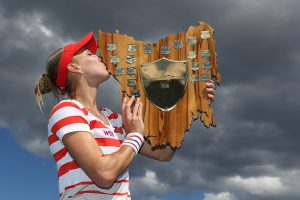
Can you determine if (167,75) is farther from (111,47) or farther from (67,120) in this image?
(67,120)

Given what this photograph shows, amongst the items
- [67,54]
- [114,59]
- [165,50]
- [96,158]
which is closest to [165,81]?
[165,50]

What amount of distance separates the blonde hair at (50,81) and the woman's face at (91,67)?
218 millimetres

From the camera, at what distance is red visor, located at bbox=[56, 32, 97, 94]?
15.6 feet

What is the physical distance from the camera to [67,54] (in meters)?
4.79

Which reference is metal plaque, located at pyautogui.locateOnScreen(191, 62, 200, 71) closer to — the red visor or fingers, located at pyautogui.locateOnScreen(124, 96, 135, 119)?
fingers, located at pyautogui.locateOnScreen(124, 96, 135, 119)

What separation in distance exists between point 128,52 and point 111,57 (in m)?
0.20

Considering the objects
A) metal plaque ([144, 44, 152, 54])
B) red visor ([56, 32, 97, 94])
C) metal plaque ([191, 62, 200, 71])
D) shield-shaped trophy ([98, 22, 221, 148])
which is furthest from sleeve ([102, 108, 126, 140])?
metal plaque ([191, 62, 200, 71])

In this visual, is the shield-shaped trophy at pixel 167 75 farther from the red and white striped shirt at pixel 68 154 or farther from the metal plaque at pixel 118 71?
the red and white striped shirt at pixel 68 154

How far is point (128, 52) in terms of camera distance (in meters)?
4.99

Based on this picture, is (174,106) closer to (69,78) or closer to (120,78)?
(120,78)

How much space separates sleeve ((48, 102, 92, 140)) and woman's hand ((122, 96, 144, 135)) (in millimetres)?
382

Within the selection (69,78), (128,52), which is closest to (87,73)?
(69,78)

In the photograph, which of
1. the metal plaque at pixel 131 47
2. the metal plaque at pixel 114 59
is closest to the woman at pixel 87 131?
the metal plaque at pixel 114 59

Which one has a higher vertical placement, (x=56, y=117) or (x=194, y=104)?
(x=194, y=104)
